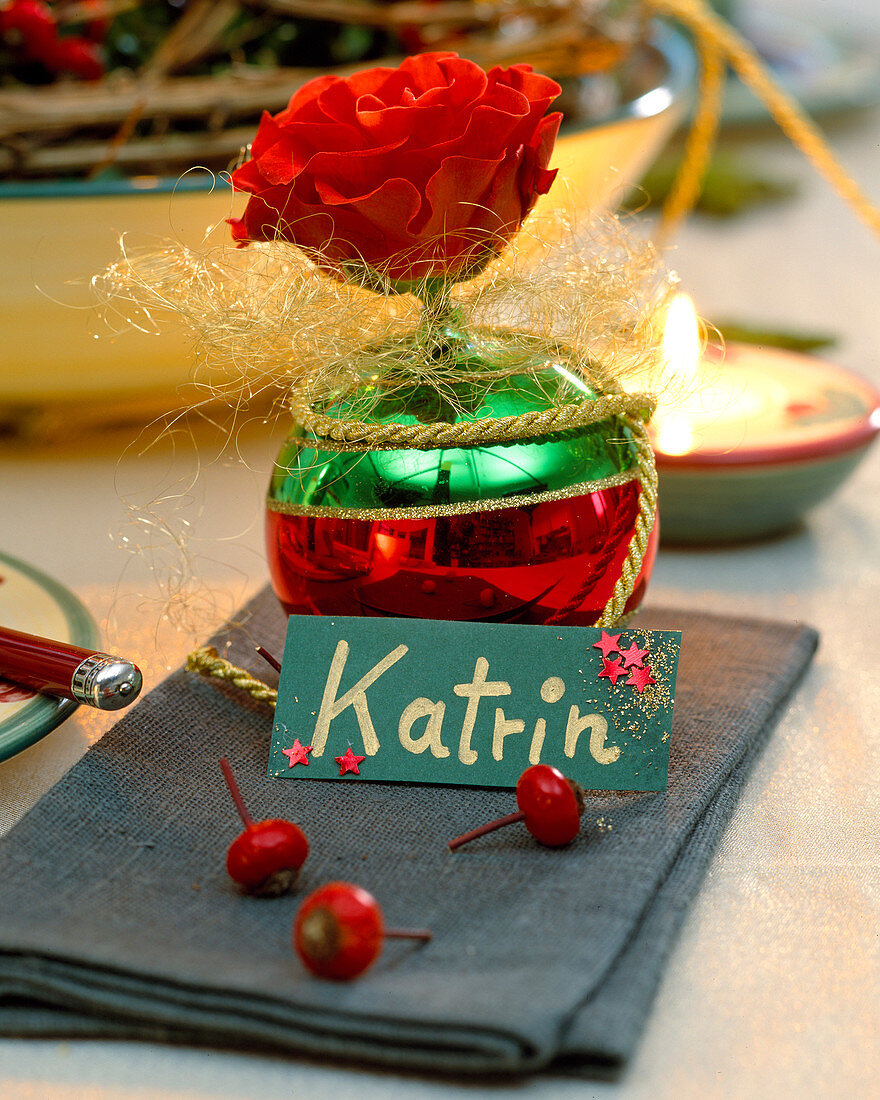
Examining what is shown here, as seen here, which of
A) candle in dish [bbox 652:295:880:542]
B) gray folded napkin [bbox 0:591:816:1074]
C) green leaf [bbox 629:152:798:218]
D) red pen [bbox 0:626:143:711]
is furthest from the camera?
green leaf [bbox 629:152:798:218]

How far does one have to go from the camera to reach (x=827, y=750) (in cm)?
43

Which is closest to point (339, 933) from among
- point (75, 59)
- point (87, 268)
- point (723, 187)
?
point (87, 268)

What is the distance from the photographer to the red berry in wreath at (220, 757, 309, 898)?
0.31 metres

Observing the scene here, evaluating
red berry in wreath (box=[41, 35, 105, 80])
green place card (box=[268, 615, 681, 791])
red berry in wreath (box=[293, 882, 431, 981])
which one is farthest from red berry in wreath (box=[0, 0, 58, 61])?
red berry in wreath (box=[293, 882, 431, 981])

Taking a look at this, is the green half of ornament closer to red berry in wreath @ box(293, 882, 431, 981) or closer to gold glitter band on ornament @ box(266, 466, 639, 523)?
gold glitter band on ornament @ box(266, 466, 639, 523)

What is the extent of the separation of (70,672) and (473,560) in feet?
0.44

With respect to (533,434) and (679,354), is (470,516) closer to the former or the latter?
(533,434)

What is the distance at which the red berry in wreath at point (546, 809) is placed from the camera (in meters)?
0.33

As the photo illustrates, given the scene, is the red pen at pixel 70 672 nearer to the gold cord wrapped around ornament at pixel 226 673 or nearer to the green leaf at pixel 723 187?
the gold cord wrapped around ornament at pixel 226 673

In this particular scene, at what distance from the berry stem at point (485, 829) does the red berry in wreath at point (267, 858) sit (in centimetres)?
5

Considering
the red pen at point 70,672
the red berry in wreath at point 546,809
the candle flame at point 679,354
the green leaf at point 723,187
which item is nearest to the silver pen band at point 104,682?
the red pen at point 70,672

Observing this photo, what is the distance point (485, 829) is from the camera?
335 millimetres

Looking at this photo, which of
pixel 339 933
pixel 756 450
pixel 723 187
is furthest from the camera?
pixel 723 187

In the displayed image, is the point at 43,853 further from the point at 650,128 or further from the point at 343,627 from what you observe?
the point at 650,128
